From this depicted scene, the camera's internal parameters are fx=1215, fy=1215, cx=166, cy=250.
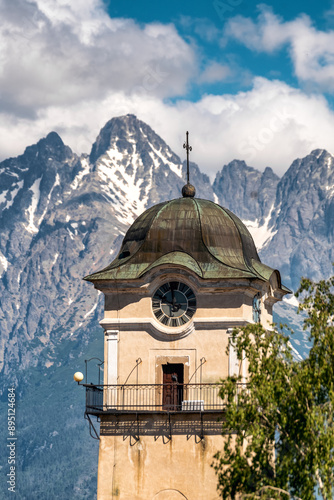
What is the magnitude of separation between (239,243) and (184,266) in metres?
3.50

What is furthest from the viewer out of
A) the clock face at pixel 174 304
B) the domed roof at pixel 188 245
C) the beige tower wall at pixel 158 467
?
the clock face at pixel 174 304

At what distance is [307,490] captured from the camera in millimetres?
37969

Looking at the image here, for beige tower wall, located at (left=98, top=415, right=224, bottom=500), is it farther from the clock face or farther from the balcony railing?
the clock face

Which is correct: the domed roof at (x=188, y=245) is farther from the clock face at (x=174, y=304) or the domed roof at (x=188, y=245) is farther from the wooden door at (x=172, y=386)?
the wooden door at (x=172, y=386)

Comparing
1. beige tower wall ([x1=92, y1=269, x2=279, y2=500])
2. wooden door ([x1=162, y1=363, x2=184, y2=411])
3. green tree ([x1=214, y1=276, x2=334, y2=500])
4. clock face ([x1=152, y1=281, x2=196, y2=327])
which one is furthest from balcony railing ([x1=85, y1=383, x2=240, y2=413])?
green tree ([x1=214, y1=276, x2=334, y2=500])

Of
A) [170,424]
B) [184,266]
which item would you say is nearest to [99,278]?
[184,266]

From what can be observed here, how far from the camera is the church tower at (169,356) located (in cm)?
4959

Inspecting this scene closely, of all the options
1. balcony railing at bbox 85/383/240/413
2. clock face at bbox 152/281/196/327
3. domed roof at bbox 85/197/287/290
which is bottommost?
balcony railing at bbox 85/383/240/413

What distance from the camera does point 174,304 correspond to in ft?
167

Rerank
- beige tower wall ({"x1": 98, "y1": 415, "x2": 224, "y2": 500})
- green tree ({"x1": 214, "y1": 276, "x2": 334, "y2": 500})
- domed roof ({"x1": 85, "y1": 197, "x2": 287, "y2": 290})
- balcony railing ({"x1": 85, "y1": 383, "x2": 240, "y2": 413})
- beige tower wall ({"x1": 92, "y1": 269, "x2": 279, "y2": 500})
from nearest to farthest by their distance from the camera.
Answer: green tree ({"x1": 214, "y1": 276, "x2": 334, "y2": 500}) < beige tower wall ({"x1": 98, "y1": 415, "x2": 224, "y2": 500}) < beige tower wall ({"x1": 92, "y1": 269, "x2": 279, "y2": 500}) < balcony railing ({"x1": 85, "y1": 383, "x2": 240, "y2": 413}) < domed roof ({"x1": 85, "y1": 197, "x2": 287, "y2": 290})

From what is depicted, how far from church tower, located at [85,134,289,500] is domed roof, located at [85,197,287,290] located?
0.05 meters

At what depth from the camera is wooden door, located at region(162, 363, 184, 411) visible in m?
50.4

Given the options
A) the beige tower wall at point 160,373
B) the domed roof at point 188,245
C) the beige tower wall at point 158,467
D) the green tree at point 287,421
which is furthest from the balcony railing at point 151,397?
the green tree at point 287,421

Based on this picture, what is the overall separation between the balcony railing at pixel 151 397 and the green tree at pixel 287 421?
977 centimetres
